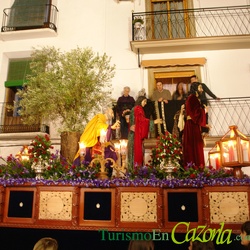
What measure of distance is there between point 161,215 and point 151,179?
1.65 ft

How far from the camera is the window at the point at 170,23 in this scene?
8609mm

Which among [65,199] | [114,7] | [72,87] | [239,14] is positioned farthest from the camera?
[114,7]

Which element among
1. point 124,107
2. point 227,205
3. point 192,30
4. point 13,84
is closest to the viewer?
point 227,205

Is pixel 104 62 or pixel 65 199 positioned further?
pixel 104 62

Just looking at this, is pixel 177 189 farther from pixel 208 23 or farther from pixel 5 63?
pixel 5 63

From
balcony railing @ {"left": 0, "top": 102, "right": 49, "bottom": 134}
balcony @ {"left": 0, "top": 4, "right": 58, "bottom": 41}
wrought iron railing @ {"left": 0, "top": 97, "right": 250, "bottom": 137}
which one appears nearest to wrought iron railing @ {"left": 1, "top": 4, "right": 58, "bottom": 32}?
balcony @ {"left": 0, "top": 4, "right": 58, "bottom": 41}

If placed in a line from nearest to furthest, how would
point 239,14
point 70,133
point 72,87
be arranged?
point 70,133 < point 72,87 < point 239,14

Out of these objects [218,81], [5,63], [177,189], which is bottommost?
[177,189]

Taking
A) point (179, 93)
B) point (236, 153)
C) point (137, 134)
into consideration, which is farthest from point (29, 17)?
point (236, 153)

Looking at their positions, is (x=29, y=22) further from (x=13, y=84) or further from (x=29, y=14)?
(x=13, y=84)

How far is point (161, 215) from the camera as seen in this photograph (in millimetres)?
3830

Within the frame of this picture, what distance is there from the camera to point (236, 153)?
403 cm

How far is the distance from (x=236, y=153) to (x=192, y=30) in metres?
5.53

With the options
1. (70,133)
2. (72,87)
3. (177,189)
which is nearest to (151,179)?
(177,189)
